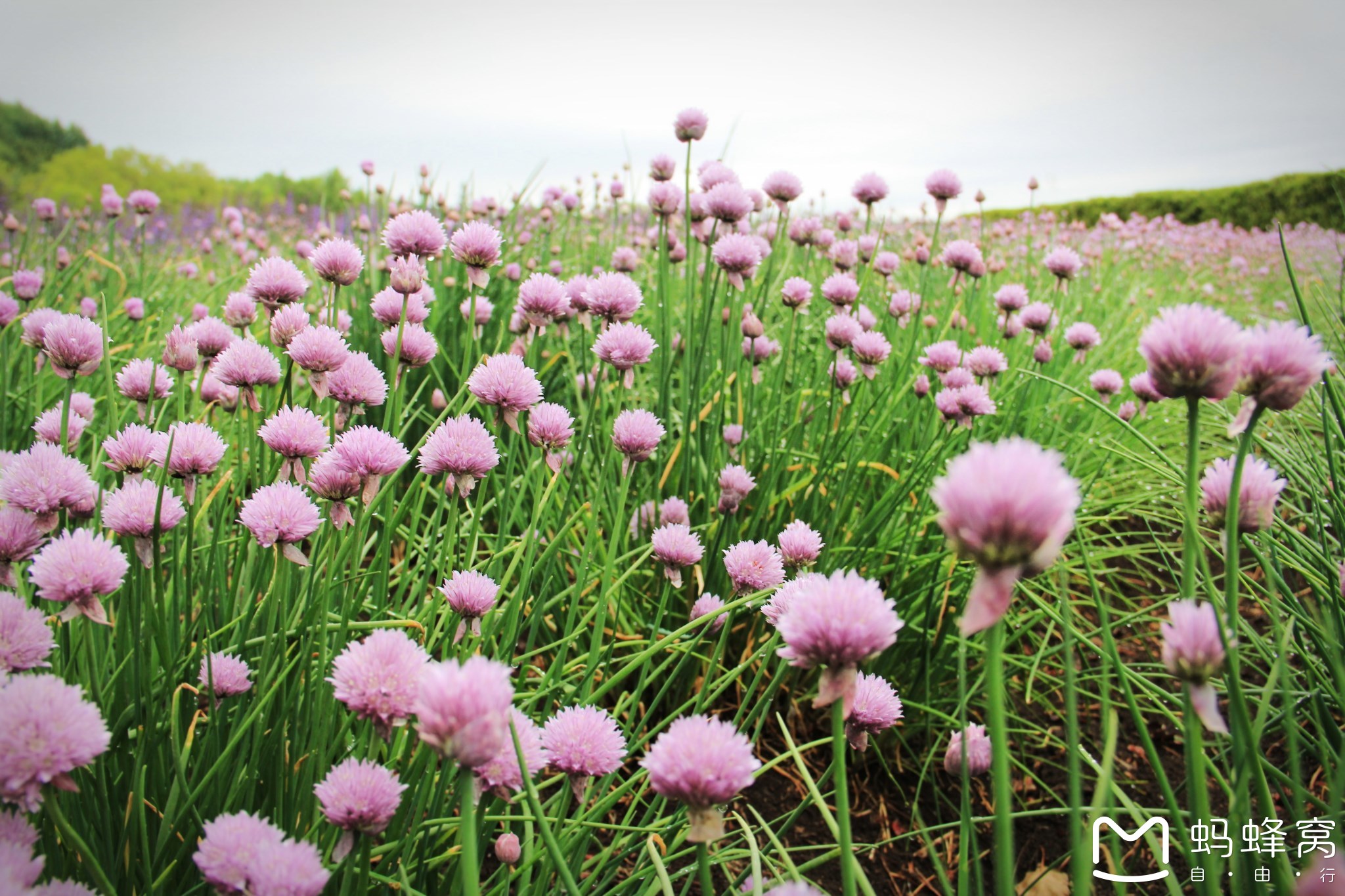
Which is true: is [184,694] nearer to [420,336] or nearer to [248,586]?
[248,586]

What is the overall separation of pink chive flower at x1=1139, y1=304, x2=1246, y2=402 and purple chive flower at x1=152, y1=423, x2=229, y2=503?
1.19 meters

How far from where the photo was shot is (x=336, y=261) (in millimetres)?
1386

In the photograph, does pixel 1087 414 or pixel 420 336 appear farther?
pixel 1087 414

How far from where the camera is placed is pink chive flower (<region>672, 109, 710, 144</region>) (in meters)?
2.11

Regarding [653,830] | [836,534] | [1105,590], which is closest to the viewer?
[653,830]

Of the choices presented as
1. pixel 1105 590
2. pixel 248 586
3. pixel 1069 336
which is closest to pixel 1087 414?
pixel 1069 336

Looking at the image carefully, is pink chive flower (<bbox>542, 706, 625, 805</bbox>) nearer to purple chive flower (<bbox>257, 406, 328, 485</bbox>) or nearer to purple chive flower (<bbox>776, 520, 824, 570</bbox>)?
purple chive flower (<bbox>776, 520, 824, 570</bbox>)

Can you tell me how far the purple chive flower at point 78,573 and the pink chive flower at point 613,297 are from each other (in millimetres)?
927

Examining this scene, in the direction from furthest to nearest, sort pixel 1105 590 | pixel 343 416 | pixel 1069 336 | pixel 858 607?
pixel 1069 336 → pixel 1105 590 → pixel 343 416 → pixel 858 607

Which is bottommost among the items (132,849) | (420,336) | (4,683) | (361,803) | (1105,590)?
(1105,590)

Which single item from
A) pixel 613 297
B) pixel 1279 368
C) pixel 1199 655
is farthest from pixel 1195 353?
pixel 613 297

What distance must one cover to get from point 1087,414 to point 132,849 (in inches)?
131

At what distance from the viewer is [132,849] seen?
812mm

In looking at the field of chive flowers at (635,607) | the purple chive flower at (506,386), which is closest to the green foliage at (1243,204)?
the field of chive flowers at (635,607)
